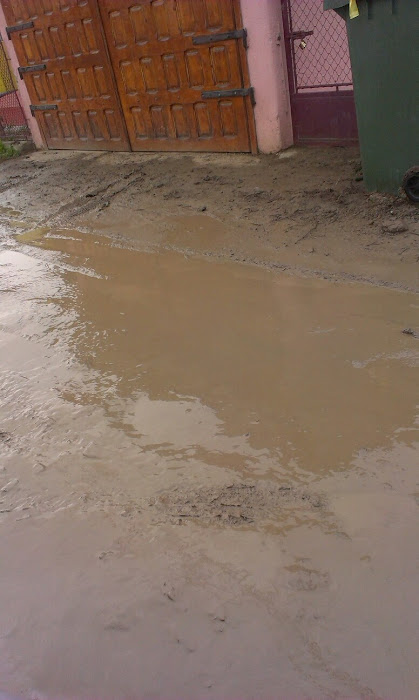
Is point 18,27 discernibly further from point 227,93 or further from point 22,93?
point 227,93

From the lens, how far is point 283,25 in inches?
236

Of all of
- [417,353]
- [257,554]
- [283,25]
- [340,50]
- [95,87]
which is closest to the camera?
[257,554]

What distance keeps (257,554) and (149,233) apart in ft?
12.9

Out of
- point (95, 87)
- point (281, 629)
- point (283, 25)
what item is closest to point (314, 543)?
point (281, 629)

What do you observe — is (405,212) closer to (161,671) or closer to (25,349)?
(25,349)

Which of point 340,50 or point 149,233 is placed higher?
point 340,50

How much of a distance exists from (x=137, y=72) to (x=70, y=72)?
1.46m

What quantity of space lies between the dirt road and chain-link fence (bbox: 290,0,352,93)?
2.13m

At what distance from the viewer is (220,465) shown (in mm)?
2432

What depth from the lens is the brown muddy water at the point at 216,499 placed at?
1711 mm

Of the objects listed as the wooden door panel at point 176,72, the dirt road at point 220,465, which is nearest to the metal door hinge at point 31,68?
the wooden door panel at point 176,72

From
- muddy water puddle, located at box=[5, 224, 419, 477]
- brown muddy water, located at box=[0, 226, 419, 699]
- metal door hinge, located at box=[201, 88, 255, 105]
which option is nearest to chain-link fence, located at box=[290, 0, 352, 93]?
metal door hinge, located at box=[201, 88, 255, 105]

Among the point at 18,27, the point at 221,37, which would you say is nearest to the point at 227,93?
the point at 221,37

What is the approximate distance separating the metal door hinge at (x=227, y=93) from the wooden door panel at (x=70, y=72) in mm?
1664
